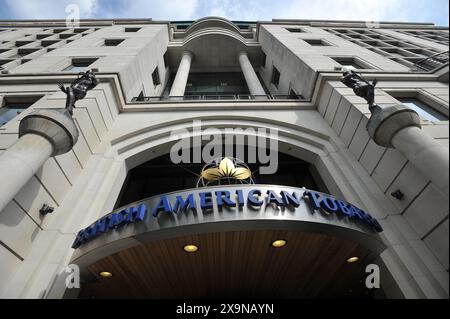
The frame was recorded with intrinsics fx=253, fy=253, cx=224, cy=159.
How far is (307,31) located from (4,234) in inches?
1039

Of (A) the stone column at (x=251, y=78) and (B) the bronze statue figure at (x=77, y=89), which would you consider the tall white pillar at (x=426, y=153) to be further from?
(A) the stone column at (x=251, y=78)

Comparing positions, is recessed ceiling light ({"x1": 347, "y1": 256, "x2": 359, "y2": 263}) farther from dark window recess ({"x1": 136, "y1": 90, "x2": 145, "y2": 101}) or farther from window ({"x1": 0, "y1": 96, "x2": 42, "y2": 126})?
window ({"x1": 0, "y1": 96, "x2": 42, "y2": 126})

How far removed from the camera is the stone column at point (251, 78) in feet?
63.6

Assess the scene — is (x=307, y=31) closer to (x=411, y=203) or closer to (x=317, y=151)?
(x=317, y=151)

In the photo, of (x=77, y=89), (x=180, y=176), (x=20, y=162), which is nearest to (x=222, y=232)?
(x=20, y=162)

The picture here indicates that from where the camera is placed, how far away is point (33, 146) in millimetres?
6277

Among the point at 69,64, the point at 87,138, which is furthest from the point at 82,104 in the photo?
the point at 69,64

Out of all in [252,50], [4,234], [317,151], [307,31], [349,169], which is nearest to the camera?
[4,234]

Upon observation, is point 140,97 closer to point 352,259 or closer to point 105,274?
point 105,274

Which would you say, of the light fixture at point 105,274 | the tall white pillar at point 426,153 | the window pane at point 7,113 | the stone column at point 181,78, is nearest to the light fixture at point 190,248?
the light fixture at point 105,274

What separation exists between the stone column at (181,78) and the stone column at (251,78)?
5343mm

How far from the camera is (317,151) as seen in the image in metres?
10.6

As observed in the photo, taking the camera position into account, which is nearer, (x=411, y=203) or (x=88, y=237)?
(x=88, y=237)

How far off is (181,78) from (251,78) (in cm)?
595
